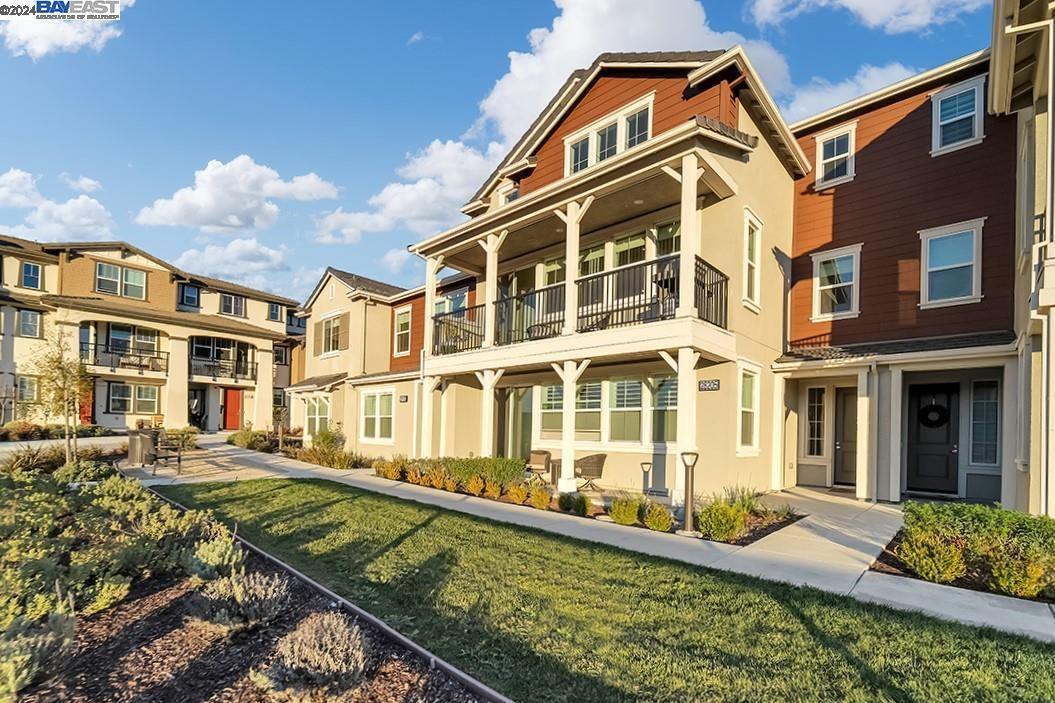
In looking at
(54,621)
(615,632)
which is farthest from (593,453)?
(54,621)

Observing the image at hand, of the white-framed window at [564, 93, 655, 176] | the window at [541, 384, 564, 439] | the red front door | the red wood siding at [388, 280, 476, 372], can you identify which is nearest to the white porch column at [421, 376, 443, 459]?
the window at [541, 384, 564, 439]

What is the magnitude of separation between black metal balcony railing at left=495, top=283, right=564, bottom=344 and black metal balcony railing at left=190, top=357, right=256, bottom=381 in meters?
23.9

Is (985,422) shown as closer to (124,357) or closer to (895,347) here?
(895,347)

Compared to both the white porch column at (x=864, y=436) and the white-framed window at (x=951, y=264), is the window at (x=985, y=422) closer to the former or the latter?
the white-framed window at (x=951, y=264)

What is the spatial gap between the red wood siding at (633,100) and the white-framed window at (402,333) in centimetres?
701

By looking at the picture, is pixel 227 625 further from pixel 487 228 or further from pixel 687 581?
pixel 487 228

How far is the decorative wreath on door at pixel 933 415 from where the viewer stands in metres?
11.7

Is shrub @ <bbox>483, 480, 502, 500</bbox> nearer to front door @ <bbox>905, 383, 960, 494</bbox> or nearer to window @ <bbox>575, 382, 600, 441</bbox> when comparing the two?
window @ <bbox>575, 382, 600, 441</bbox>

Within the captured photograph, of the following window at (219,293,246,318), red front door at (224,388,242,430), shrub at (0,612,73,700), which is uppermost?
window at (219,293,246,318)

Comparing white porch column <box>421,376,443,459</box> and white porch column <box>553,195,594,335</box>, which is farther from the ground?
white porch column <box>553,195,594,335</box>

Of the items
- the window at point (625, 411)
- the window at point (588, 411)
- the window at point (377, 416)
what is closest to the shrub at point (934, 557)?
the window at point (625, 411)

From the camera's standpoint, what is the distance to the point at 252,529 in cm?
784

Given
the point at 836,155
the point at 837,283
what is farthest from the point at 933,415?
the point at 836,155

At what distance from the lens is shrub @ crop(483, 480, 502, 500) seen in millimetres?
10633
